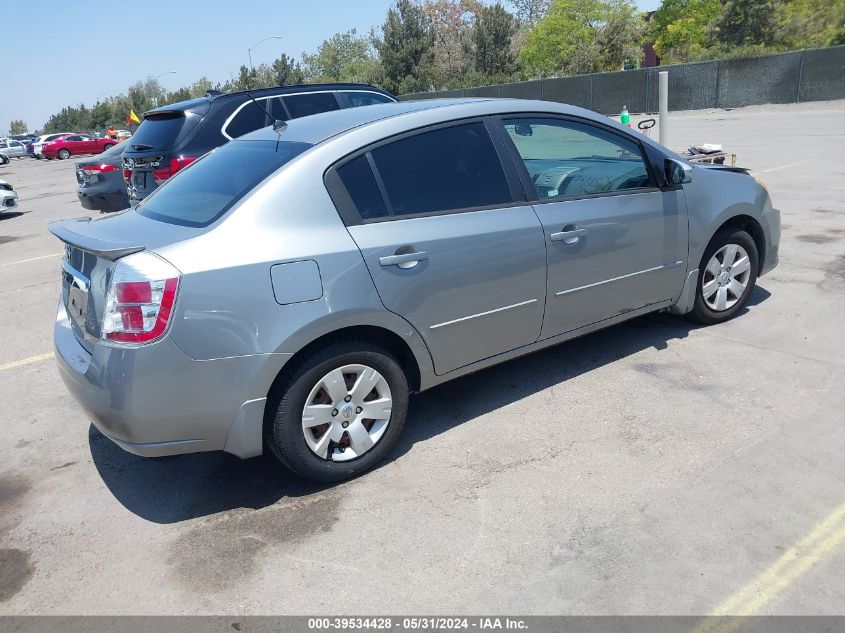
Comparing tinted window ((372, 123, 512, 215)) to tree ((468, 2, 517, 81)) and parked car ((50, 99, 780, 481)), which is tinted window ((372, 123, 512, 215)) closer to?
parked car ((50, 99, 780, 481))

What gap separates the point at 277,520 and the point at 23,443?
197 centimetres

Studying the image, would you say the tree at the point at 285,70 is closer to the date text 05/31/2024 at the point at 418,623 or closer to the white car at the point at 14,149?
the white car at the point at 14,149

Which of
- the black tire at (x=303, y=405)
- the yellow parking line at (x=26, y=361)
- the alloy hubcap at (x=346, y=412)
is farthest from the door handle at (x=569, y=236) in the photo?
the yellow parking line at (x=26, y=361)

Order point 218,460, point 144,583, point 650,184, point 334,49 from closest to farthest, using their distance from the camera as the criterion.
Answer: point 144,583 < point 218,460 < point 650,184 < point 334,49

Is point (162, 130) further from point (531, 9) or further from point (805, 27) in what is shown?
point (531, 9)

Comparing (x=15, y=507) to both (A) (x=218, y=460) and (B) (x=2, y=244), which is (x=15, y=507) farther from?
(B) (x=2, y=244)

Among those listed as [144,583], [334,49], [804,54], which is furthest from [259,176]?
[334,49]

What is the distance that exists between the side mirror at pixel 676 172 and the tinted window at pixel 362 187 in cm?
211

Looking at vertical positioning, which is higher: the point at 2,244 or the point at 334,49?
the point at 334,49

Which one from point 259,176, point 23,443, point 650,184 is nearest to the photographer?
point 259,176

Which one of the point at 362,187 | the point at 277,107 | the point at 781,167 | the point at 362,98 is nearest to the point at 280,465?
the point at 362,187

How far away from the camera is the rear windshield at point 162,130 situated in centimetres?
781

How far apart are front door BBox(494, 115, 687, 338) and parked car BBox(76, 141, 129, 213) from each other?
8974mm

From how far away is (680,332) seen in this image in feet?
17.2
